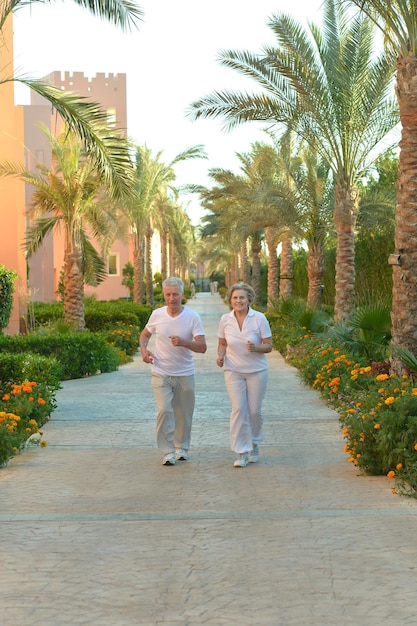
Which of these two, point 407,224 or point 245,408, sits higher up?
point 407,224

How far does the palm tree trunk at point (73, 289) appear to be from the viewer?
21453 mm

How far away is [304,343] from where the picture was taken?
18.6 m

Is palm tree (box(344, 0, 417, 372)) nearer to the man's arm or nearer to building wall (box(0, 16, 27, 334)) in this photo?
the man's arm

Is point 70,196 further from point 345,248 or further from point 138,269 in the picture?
point 138,269

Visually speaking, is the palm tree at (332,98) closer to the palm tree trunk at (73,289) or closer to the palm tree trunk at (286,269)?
the palm tree trunk at (73,289)

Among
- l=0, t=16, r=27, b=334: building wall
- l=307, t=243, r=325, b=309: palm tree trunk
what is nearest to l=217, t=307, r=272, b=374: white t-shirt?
l=0, t=16, r=27, b=334: building wall

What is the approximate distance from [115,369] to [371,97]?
23.9 ft

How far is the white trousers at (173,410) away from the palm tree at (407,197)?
4000 mm

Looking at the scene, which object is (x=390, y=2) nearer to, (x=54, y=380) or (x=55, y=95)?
(x=55, y=95)

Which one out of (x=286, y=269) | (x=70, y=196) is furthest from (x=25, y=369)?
(x=286, y=269)

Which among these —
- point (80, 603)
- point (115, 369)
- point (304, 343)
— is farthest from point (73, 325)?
point (80, 603)

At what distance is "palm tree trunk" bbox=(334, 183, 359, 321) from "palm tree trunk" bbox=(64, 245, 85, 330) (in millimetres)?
5979

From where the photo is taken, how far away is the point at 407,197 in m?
12.0

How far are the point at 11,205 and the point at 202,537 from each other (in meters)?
18.9
